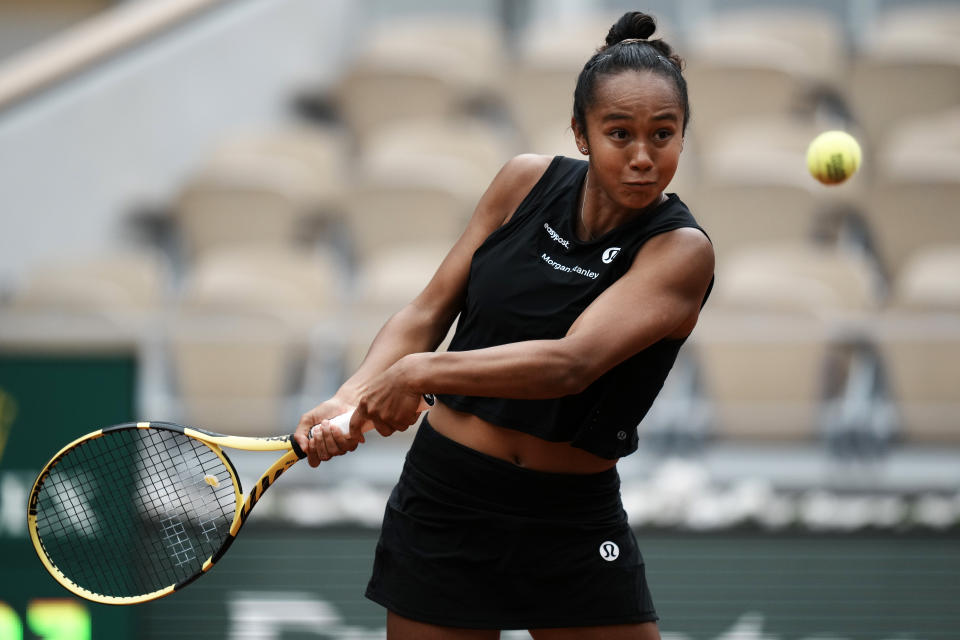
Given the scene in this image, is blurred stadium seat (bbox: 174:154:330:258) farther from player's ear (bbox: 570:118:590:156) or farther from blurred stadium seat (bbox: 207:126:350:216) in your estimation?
player's ear (bbox: 570:118:590:156)

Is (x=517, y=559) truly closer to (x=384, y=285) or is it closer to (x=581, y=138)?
(x=581, y=138)

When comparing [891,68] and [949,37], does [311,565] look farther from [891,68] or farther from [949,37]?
[949,37]

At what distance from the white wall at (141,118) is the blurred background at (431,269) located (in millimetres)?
17

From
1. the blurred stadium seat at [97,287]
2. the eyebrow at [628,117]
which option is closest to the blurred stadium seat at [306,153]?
the blurred stadium seat at [97,287]

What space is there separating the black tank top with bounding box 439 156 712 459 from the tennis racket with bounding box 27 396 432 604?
0.26 m

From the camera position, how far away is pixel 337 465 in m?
4.66

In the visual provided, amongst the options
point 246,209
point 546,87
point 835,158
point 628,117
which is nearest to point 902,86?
point 546,87

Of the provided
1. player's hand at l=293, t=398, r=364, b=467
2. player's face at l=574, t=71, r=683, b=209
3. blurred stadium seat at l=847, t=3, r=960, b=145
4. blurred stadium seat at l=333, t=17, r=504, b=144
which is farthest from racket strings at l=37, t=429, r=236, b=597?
blurred stadium seat at l=847, t=3, r=960, b=145

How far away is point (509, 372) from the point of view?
7.43 ft

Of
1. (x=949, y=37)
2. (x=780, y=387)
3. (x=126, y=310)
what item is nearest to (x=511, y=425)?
(x=780, y=387)

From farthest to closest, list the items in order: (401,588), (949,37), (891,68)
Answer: (949,37), (891,68), (401,588)

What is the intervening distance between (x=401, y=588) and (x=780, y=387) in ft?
8.89

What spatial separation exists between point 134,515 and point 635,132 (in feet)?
6.13

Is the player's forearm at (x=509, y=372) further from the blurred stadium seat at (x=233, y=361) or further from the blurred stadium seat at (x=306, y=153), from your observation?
the blurred stadium seat at (x=306, y=153)
